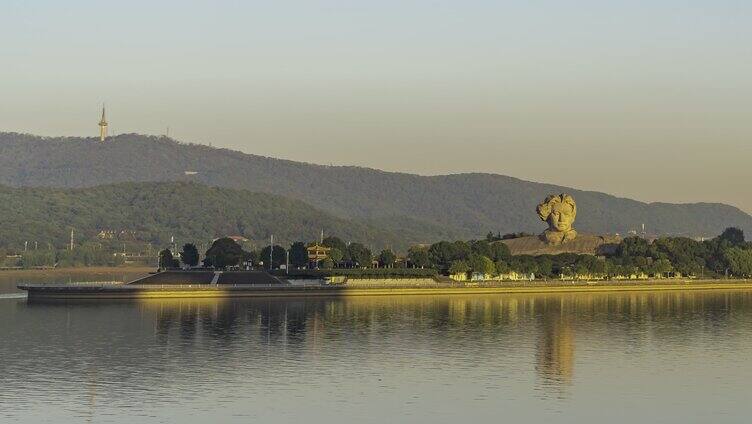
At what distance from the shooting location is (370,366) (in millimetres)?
99562

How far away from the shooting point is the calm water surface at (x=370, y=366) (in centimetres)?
7956

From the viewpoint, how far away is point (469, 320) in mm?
145750

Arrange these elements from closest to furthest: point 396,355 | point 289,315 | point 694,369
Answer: point 694,369 → point 396,355 → point 289,315

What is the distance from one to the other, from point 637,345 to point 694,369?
18138 mm

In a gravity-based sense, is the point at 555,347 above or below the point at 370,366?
above

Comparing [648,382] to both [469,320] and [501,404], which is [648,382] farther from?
[469,320]

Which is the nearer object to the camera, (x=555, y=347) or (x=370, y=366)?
(x=370, y=366)

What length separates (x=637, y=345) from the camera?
390 feet

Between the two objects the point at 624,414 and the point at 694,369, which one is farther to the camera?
the point at 694,369

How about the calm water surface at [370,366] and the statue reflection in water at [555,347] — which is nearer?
the calm water surface at [370,366]

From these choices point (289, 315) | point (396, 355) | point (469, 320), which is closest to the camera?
point (396, 355)

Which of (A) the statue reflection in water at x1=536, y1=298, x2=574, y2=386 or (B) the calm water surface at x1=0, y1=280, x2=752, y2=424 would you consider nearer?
(B) the calm water surface at x1=0, y1=280, x2=752, y2=424

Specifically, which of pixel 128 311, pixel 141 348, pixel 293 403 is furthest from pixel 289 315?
pixel 293 403

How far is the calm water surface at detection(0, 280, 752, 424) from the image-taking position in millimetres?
79562
